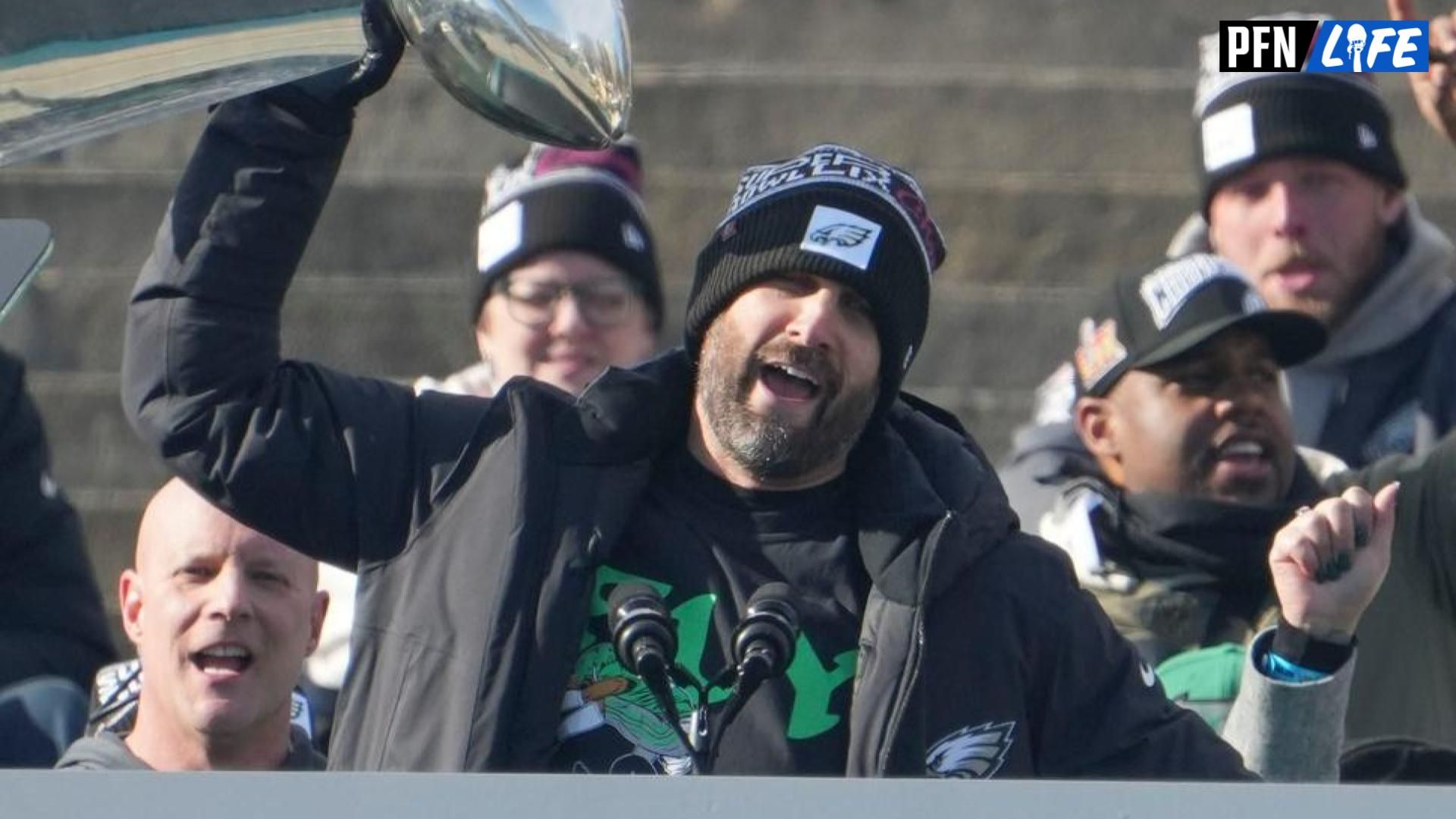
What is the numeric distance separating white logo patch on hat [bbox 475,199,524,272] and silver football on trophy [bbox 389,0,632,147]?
245 cm

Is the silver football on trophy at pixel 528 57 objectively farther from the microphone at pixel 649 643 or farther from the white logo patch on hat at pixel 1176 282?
the white logo patch on hat at pixel 1176 282

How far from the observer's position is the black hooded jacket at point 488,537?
9.89ft

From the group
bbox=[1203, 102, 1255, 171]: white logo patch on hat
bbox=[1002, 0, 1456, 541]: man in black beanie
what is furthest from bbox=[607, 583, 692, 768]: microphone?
bbox=[1203, 102, 1255, 171]: white logo patch on hat

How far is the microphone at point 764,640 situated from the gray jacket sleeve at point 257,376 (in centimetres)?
48

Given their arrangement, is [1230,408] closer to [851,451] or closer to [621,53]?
[851,451]

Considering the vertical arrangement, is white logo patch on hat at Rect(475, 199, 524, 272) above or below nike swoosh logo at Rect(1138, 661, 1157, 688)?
above

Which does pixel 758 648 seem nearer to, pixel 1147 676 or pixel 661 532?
pixel 661 532

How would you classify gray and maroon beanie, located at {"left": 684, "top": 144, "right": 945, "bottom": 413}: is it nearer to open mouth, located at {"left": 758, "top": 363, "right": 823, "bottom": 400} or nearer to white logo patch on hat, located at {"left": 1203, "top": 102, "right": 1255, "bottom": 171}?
open mouth, located at {"left": 758, "top": 363, "right": 823, "bottom": 400}

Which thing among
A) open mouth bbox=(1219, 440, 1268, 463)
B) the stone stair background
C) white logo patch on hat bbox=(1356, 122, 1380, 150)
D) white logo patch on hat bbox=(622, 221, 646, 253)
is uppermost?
the stone stair background

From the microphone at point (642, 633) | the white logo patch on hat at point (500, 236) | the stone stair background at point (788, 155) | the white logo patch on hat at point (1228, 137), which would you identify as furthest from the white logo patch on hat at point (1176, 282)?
the stone stair background at point (788, 155)

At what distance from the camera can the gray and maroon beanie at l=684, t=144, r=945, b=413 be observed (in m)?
3.37

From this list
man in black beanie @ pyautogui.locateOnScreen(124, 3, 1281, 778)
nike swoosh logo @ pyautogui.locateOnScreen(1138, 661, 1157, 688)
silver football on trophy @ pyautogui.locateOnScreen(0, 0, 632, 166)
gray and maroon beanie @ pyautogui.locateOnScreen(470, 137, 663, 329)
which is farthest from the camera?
gray and maroon beanie @ pyautogui.locateOnScreen(470, 137, 663, 329)

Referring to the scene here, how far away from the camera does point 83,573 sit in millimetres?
3916

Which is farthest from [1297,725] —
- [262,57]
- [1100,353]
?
[262,57]
